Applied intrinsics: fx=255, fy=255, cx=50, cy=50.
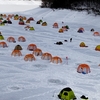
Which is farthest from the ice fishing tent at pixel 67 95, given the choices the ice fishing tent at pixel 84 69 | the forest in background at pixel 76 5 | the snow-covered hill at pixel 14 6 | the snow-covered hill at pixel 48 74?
the snow-covered hill at pixel 14 6

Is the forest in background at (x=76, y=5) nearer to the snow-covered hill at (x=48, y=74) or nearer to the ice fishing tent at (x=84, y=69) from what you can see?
the snow-covered hill at (x=48, y=74)

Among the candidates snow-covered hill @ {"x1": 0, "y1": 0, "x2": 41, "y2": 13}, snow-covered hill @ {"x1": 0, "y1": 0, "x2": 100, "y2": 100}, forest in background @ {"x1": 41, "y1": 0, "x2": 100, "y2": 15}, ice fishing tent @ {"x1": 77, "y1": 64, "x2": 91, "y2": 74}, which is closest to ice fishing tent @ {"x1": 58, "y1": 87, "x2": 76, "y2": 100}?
snow-covered hill @ {"x1": 0, "y1": 0, "x2": 100, "y2": 100}

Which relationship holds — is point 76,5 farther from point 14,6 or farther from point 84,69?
point 84,69

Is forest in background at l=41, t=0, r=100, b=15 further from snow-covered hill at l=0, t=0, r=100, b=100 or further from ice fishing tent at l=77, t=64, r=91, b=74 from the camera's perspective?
ice fishing tent at l=77, t=64, r=91, b=74

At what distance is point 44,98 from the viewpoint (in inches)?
302

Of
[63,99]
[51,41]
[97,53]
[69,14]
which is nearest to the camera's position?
[63,99]

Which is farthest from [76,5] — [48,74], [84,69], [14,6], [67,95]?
[67,95]

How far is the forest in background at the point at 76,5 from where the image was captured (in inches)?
1305

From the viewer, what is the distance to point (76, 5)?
3769cm

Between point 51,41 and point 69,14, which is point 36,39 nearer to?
point 51,41

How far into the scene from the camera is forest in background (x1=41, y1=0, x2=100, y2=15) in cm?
3313

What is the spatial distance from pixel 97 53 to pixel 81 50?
105cm

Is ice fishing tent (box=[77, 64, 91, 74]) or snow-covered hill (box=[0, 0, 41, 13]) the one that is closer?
ice fishing tent (box=[77, 64, 91, 74])

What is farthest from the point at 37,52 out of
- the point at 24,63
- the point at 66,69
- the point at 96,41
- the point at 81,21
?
the point at 81,21
